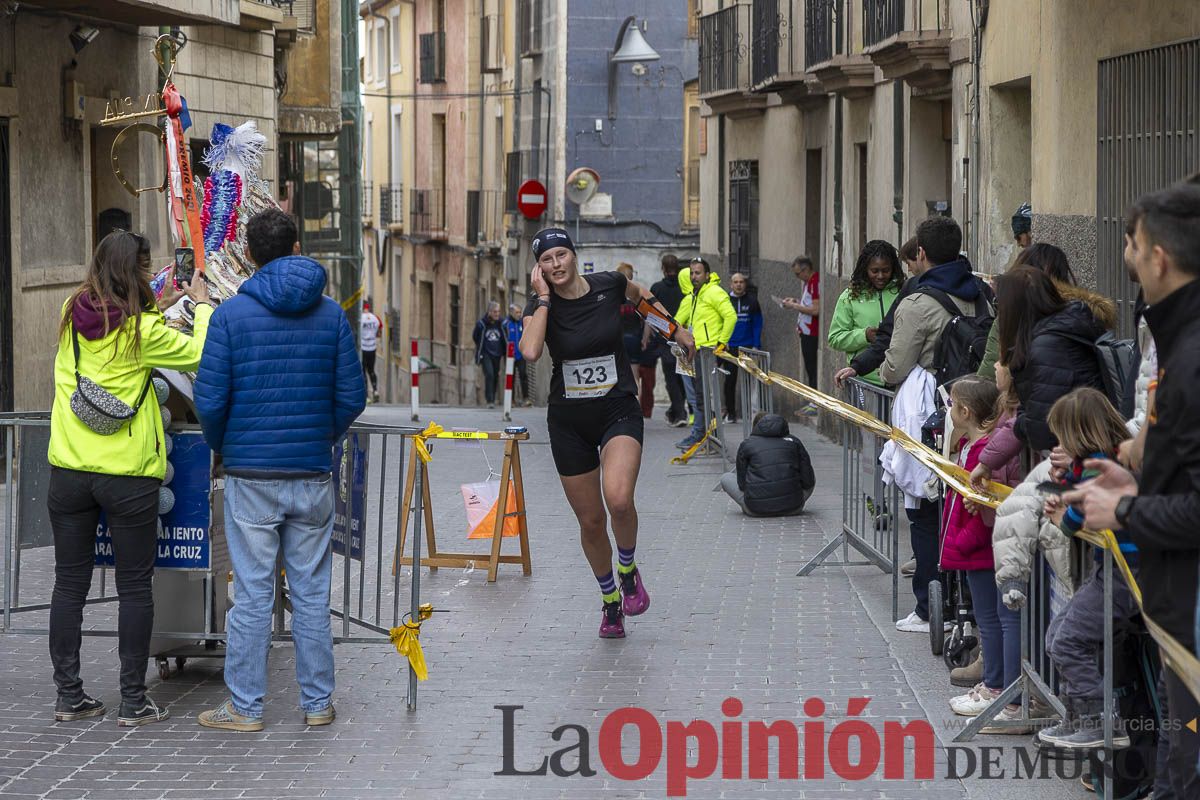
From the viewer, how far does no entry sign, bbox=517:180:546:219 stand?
3109 cm

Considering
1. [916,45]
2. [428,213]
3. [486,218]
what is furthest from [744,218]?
[428,213]

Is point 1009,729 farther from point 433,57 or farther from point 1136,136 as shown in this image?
point 433,57

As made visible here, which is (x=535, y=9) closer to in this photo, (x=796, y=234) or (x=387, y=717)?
(x=796, y=234)

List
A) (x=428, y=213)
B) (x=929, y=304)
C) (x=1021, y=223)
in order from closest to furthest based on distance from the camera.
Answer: (x=929, y=304), (x=1021, y=223), (x=428, y=213)

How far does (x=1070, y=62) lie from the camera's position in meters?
11.4

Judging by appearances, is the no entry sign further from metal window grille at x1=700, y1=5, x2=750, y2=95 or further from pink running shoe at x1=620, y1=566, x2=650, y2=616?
pink running shoe at x1=620, y1=566, x2=650, y2=616

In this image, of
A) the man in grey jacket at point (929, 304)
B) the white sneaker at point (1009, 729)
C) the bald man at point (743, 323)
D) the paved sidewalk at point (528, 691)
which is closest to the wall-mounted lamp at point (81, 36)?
the paved sidewalk at point (528, 691)

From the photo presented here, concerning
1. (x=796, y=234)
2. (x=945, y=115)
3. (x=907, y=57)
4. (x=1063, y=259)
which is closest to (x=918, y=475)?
(x=1063, y=259)

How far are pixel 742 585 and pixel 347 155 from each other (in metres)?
26.4

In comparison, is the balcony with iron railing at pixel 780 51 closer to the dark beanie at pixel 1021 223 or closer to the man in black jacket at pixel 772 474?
the man in black jacket at pixel 772 474

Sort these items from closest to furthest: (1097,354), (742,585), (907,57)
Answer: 1. (1097,354)
2. (742,585)
3. (907,57)

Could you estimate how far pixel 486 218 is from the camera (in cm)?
4012

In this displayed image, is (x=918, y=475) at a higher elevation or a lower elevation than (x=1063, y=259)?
lower

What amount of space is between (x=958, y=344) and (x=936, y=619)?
4.78 ft
